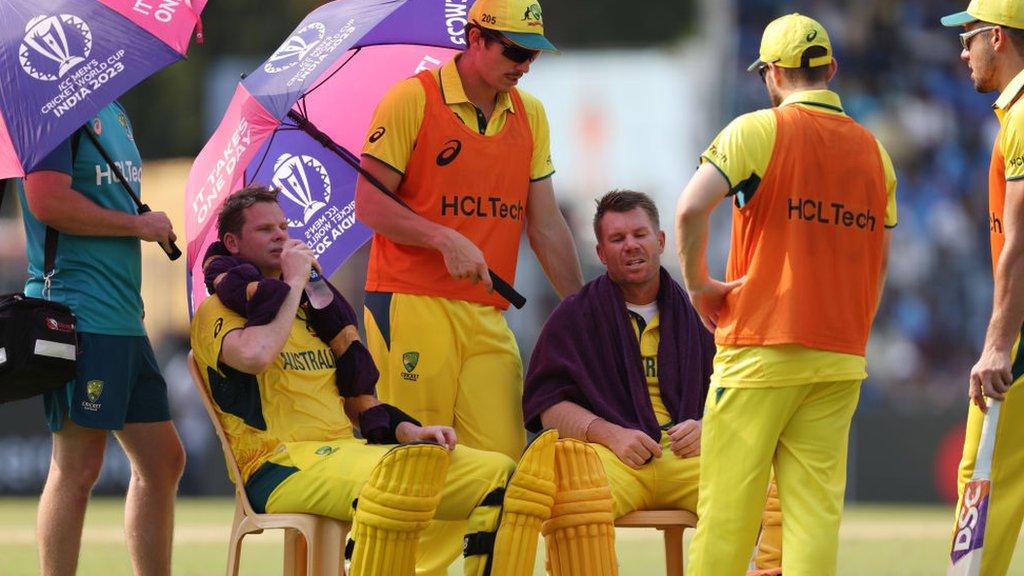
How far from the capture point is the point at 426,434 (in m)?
5.12

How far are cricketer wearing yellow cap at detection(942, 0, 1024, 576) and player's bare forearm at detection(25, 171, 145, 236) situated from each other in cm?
285

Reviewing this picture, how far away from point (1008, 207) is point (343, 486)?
2159 millimetres

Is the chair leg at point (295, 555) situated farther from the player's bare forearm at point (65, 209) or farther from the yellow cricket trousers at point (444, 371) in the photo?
the player's bare forearm at point (65, 209)

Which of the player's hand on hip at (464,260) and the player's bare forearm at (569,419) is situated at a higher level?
the player's hand on hip at (464,260)

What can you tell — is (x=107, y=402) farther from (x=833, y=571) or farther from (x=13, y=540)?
(x=13, y=540)

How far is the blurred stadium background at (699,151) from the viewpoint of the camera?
48.1 ft

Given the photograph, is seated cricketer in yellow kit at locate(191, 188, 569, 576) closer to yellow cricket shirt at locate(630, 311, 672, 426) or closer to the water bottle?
the water bottle

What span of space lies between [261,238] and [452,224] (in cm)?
68

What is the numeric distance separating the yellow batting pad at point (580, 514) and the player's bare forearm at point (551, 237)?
3.29 feet

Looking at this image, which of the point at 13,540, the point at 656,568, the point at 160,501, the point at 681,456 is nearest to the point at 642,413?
the point at 681,456

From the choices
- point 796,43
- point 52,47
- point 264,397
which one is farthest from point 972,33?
point 52,47

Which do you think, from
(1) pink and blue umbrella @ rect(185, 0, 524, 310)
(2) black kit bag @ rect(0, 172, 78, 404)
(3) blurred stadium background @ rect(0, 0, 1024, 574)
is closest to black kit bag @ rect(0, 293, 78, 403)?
(2) black kit bag @ rect(0, 172, 78, 404)

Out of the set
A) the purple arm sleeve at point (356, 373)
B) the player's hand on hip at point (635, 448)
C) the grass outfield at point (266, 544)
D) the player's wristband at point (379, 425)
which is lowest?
the grass outfield at point (266, 544)

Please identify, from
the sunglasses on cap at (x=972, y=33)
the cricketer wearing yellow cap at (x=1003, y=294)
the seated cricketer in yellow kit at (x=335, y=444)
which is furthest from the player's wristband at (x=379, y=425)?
the sunglasses on cap at (x=972, y=33)
